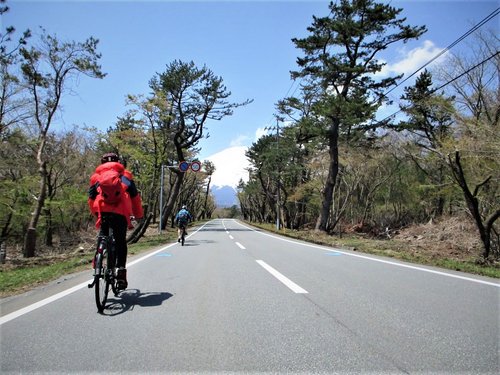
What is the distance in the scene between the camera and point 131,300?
509 cm

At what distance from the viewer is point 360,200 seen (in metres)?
40.6

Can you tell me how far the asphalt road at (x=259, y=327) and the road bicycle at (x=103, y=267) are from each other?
0.70ft

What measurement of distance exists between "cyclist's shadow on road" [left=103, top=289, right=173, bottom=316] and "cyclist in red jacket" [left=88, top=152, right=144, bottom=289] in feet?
0.80

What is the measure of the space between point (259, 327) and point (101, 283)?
2.18 m

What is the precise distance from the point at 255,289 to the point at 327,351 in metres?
2.67

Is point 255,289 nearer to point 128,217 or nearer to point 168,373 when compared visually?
point 128,217

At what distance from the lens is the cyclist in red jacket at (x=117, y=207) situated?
15.4ft

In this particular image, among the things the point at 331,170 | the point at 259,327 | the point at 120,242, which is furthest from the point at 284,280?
the point at 331,170

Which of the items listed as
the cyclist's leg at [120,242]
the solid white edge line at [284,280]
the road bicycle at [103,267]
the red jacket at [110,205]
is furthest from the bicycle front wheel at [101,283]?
the solid white edge line at [284,280]

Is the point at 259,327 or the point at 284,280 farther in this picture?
the point at 284,280

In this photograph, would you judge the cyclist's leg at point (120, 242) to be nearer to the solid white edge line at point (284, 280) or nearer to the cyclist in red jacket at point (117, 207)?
the cyclist in red jacket at point (117, 207)

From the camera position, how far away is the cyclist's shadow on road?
15.0 ft

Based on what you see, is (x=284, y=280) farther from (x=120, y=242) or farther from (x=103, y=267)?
(x=103, y=267)

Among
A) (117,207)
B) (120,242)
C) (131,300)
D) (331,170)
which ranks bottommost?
(131,300)
